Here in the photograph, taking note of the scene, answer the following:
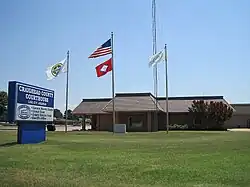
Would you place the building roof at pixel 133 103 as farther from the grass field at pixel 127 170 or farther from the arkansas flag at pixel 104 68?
the grass field at pixel 127 170

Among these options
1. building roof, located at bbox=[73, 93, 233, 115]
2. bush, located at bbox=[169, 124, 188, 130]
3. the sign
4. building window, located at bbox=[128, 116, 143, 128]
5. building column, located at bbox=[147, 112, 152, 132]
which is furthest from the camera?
bush, located at bbox=[169, 124, 188, 130]

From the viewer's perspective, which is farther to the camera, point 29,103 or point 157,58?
point 157,58

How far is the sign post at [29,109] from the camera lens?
22156 mm

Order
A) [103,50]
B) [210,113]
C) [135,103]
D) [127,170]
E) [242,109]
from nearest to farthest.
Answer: [127,170], [103,50], [135,103], [210,113], [242,109]

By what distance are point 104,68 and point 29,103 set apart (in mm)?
13625

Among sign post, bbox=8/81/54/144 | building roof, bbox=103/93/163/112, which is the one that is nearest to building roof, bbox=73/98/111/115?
building roof, bbox=103/93/163/112

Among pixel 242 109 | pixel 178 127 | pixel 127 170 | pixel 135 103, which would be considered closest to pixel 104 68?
pixel 135 103

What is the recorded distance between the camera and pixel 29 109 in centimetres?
2373

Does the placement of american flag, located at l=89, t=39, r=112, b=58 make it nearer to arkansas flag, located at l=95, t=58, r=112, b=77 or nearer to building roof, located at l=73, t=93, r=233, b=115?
arkansas flag, located at l=95, t=58, r=112, b=77

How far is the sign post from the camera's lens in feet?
72.7

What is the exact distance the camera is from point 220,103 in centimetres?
5469

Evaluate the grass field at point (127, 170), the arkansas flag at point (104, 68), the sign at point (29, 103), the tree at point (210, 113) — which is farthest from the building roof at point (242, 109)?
the grass field at point (127, 170)

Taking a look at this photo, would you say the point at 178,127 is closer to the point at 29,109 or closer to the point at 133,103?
the point at 133,103

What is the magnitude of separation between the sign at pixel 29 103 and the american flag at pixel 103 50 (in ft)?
29.6
